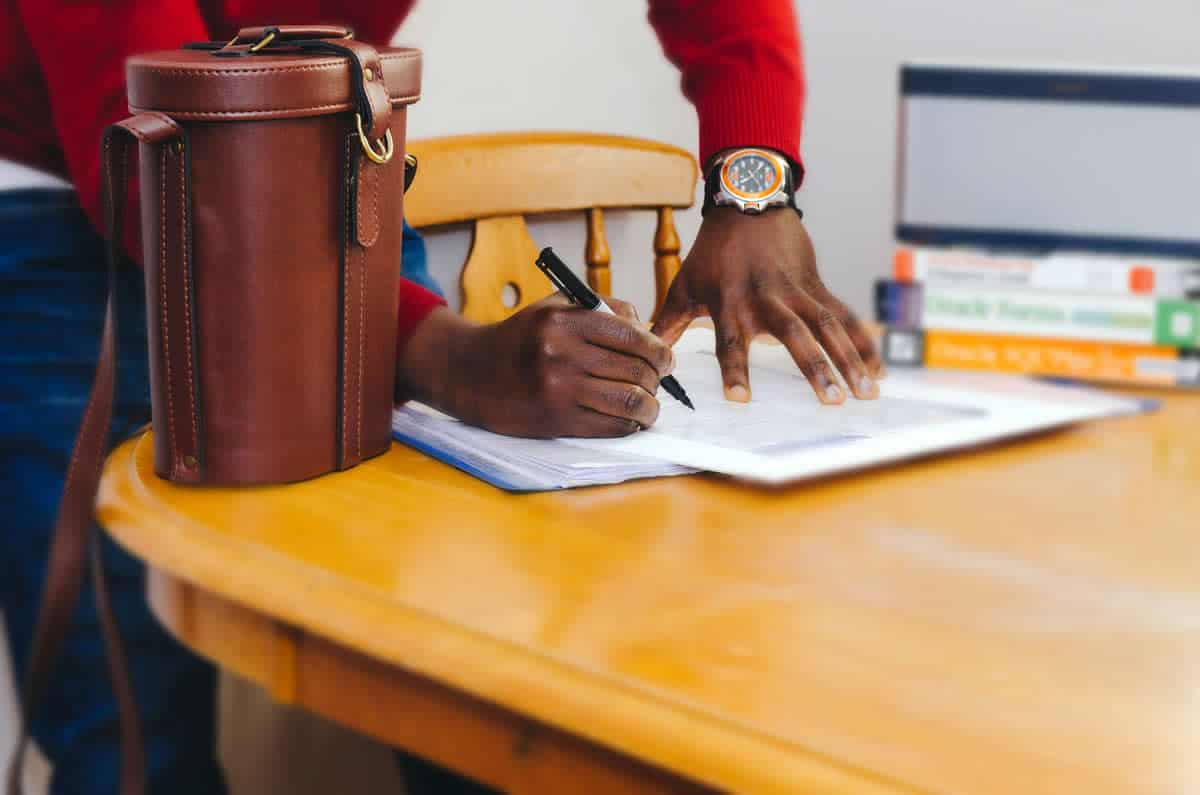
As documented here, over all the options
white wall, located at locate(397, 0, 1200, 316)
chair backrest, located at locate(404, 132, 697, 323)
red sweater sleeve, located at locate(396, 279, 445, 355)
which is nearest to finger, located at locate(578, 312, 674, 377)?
red sweater sleeve, located at locate(396, 279, 445, 355)

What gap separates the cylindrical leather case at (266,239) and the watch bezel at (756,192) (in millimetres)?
333

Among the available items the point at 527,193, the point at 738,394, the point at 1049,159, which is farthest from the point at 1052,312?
the point at 527,193

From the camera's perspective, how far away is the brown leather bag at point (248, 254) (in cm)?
58

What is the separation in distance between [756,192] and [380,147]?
1.25 feet

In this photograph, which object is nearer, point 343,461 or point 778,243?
point 343,461

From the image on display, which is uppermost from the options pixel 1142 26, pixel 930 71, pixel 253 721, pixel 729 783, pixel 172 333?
pixel 1142 26

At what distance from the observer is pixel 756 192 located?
36.6 inches

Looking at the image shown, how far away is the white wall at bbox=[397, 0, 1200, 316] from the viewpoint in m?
1.57

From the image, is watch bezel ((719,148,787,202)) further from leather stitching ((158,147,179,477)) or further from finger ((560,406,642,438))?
leather stitching ((158,147,179,477))

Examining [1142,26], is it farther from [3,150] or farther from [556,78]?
[3,150]

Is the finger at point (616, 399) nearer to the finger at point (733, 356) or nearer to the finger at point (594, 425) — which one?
the finger at point (594, 425)

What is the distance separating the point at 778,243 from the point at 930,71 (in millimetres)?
159

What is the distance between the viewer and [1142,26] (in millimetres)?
1823

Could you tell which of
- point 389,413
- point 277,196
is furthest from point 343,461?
point 277,196
